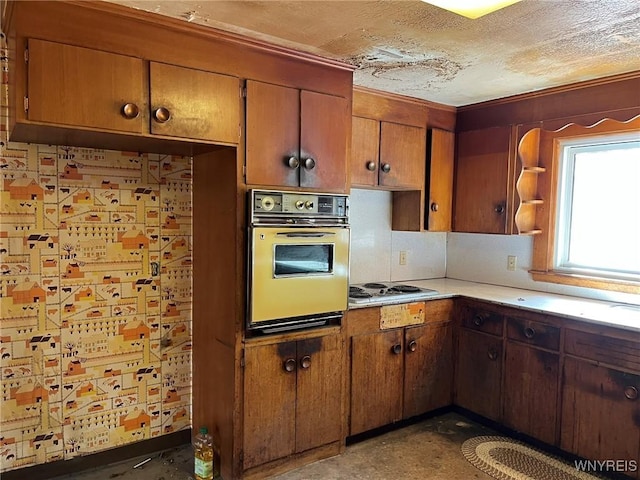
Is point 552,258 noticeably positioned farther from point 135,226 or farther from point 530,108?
point 135,226

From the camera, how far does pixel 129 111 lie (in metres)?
1.95

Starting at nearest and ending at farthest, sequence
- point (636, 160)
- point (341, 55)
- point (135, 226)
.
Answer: point (341, 55) → point (135, 226) → point (636, 160)

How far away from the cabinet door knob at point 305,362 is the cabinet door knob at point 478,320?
4.13 feet

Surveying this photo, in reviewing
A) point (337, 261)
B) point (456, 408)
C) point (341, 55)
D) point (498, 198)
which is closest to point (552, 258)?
point (498, 198)

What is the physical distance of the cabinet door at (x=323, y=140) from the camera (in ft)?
8.08

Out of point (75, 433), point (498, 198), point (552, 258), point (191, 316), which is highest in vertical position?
point (498, 198)

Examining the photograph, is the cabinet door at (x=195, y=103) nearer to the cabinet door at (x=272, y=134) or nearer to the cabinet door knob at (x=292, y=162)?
the cabinet door at (x=272, y=134)

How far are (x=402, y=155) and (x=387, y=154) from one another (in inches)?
5.7

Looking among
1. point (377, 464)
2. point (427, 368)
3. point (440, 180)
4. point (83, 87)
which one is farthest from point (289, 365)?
point (440, 180)

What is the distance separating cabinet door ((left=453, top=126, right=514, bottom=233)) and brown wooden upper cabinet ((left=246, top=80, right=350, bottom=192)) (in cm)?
130

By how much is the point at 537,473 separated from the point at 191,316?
2.15 m

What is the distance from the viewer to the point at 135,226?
2.62 m

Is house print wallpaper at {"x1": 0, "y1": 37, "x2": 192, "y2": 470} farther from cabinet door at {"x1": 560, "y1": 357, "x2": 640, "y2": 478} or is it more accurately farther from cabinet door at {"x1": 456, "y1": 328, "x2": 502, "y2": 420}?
cabinet door at {"x1": 560, "y1": 357, "x2": 640, "y2": 478}

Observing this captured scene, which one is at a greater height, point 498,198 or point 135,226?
point 498,198
